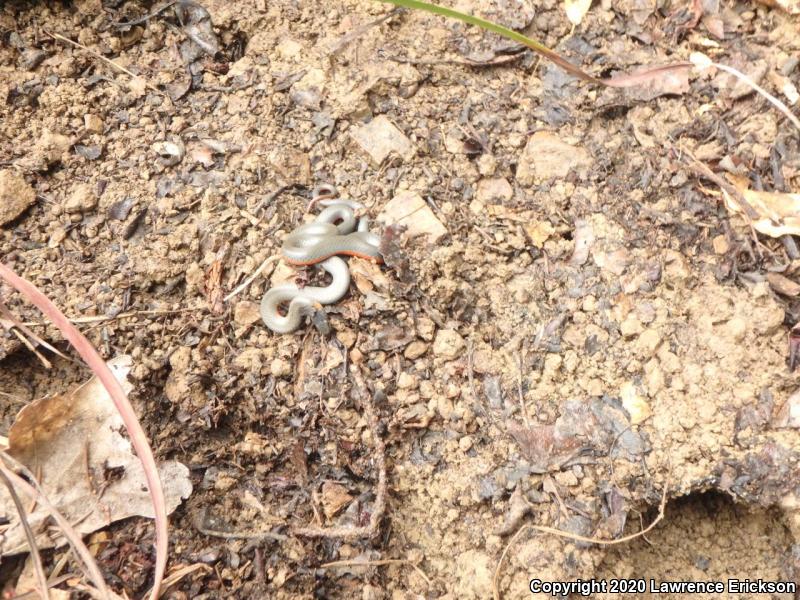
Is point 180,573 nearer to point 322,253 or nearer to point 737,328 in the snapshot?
point 322,253

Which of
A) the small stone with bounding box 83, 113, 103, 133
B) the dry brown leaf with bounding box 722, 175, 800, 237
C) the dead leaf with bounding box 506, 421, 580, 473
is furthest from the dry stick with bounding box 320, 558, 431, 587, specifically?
the small stone with bounding box 83, 113, 103, 133

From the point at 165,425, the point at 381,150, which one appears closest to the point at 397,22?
the point at 381,150

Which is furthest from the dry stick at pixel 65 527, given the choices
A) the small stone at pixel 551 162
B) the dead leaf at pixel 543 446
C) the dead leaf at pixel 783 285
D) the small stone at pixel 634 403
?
the dead leaf at pixel 783 285

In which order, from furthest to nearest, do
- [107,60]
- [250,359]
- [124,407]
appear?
[107,60] → [250,359] → [124,407]

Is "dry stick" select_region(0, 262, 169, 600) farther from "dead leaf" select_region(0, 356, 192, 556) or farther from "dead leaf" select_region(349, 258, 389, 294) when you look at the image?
"dead leaf" select_region(349, 258, 389, 294)

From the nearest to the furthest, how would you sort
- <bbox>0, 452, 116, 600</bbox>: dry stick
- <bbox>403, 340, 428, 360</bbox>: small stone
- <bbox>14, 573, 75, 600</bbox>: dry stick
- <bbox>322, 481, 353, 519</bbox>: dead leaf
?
<bbox>0, 452, 116, 600</bbox>: dry stick < <bbox>14, 573, 75, 600</bbox>: dry stick < <bbox>322, 481, 353, 519</bbox>: dead leaf < <bbox>403, 340, 428, 360</bbox>: small stone

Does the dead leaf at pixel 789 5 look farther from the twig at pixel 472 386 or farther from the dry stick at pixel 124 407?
the dry stick at pixel 124 407

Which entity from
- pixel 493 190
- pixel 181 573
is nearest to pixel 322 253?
pixel 493 190
